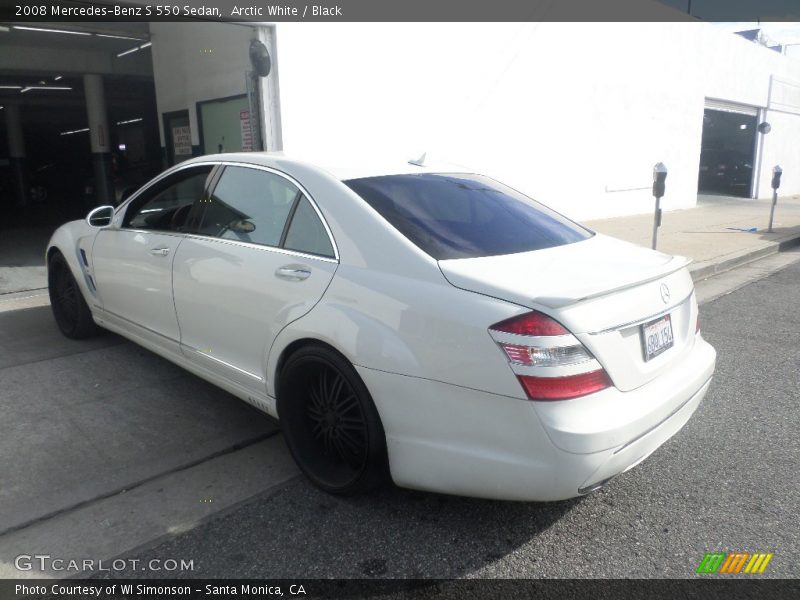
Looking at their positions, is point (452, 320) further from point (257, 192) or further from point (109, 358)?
point (109, 358)

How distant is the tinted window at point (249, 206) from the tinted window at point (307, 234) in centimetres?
9

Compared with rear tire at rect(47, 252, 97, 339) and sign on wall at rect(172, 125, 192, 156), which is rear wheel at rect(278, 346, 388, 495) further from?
sign on wall at rect(172, 125, 192, 156)

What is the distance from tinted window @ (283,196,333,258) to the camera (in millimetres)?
3090

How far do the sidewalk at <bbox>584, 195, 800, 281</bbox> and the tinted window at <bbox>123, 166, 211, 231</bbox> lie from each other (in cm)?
659

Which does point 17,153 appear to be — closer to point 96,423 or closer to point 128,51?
point 128,51

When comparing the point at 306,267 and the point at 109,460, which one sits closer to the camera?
the point at 306,267

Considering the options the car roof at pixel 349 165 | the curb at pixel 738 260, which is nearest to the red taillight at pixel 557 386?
the car roof at pixel 349 165

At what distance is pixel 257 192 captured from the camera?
358cm

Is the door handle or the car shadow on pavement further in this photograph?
the door handle

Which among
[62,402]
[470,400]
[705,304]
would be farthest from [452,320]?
[705,304]

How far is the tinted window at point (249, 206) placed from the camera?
11.1 ft

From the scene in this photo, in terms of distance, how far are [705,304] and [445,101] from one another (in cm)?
578

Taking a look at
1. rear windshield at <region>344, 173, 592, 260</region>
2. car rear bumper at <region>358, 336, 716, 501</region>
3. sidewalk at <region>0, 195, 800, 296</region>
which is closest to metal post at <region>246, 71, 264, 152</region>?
sidewalk at <region>0, 195, 800, 296</region>
